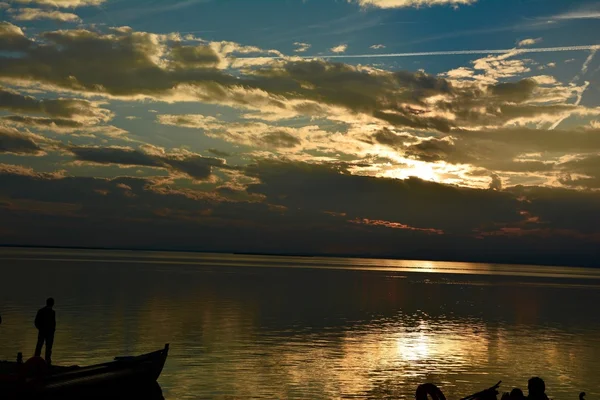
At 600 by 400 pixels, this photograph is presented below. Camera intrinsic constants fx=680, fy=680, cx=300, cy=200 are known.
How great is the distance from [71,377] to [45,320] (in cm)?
466

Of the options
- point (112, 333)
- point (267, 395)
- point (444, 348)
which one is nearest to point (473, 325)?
point (444, 348)

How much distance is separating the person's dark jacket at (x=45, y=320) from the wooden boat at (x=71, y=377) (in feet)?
7.45

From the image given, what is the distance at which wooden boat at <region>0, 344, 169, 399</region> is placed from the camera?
22.9 m

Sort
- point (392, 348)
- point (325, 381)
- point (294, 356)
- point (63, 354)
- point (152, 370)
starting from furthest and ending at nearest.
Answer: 1. point (392, 348)
2. point (294, 356)
3. point (63, 354)
4. point (325, 381)
5. point (152, 370)

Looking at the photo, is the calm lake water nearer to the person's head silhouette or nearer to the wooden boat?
the wooden boat

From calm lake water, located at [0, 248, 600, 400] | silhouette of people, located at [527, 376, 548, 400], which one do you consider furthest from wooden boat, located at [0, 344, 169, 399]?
silhouette of people, located at [527, 376, 548, 400]

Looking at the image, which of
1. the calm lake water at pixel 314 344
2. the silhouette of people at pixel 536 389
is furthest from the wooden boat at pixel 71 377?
the silhouette of people at pixel 536 389

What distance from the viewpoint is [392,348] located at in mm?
46031

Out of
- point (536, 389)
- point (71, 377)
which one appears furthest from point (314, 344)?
point (536, 389)

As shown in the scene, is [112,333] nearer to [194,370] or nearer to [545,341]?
[194,370]

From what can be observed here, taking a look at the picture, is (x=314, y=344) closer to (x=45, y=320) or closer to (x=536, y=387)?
(x=45, y=320)

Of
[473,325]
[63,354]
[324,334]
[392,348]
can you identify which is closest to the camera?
[63,354]

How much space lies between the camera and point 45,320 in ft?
95.7

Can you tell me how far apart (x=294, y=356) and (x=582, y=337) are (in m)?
28.7
